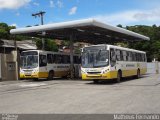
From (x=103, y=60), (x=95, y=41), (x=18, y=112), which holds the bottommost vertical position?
(x=18, y=112)

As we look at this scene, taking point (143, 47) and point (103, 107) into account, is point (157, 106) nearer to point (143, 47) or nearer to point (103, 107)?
point (103, 107)

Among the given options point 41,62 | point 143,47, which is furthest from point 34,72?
point 143,47

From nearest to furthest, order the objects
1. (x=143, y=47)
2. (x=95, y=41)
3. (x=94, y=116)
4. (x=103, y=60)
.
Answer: (x=94, y=116)
(x=103, y=60)
(x=95, y=41)
(x=143, y=47)

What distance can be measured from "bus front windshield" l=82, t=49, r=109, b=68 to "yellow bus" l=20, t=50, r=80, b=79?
6637 mm

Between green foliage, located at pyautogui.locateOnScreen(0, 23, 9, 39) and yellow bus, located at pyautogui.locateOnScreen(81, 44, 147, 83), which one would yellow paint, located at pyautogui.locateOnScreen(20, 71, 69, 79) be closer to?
yellow bus, located at pyautogui.locateOnScreen(81, 44, 147, 83)

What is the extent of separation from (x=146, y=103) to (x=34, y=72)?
1742 cm

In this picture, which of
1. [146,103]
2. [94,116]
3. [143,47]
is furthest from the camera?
[143,47]

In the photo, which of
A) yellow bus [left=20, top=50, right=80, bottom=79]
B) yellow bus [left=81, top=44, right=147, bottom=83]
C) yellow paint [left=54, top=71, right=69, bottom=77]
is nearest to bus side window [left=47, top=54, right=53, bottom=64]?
yellow bus [left=20, top=50, right=80, bottom=79]

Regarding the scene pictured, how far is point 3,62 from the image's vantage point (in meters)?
31.7

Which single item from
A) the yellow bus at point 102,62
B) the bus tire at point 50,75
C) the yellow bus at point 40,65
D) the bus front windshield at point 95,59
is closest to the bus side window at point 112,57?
the yellow bus at point 102,62

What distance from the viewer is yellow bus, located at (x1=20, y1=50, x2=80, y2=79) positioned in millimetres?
28544

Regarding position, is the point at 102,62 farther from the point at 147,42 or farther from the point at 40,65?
the point at 147,42

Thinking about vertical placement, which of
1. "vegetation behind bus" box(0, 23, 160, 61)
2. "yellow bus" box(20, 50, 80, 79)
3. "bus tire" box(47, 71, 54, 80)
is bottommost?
"bus tire" box(47, 71, 54, 80)

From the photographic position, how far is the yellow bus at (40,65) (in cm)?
2854
